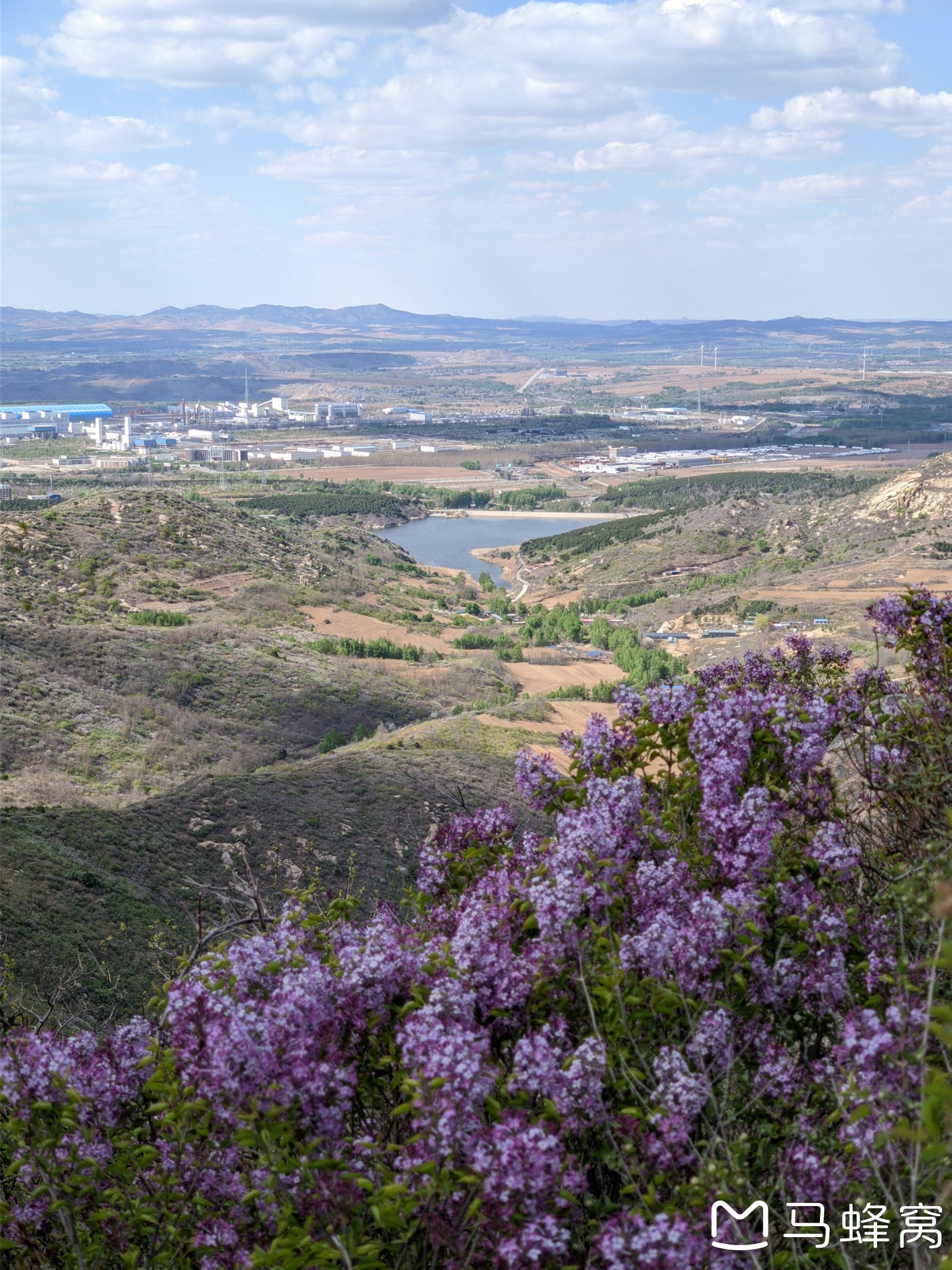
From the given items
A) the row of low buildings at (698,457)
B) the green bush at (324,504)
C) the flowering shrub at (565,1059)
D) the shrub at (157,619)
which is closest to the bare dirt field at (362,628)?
the shrub at (157,619)

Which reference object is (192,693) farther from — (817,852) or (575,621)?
(817,852)

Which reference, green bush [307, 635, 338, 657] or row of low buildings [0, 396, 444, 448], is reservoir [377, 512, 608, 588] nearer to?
green bush [307, 635, 338, 657]

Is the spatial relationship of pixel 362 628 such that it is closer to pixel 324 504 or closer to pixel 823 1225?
pixel 324 504

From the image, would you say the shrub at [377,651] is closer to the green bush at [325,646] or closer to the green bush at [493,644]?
the green bush at [325,646]

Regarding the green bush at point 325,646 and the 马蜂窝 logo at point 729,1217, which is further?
the green bush at point 325,646

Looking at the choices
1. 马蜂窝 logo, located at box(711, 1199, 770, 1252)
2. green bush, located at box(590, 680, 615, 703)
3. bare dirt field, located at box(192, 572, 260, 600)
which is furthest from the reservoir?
马蜂窝 logo, located at box(711, 1199, 770, 1252)

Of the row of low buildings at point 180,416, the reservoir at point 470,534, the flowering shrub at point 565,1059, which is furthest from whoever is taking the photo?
the row of low buildings at point 180,416

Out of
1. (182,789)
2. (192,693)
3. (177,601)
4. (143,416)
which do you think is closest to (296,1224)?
(182,789)
